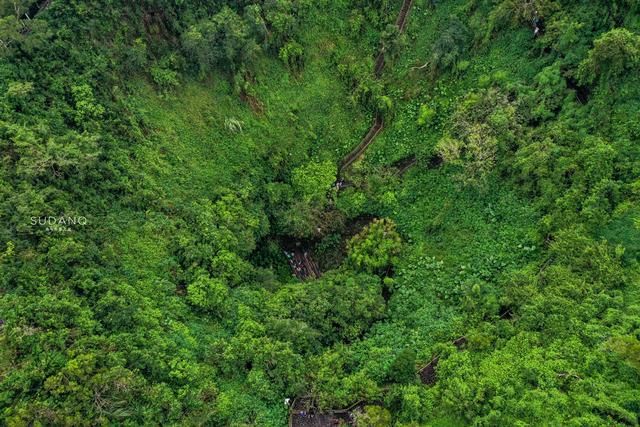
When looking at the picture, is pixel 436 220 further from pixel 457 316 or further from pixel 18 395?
pixel 18 395

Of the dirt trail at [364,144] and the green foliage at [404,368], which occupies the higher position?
the dirt trail at [364,144]

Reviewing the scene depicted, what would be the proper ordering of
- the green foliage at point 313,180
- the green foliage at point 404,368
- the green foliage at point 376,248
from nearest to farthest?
1. the green foliage at point 404,368
2. the green foliage at point 376,248
3. the green foliage at point 313,180

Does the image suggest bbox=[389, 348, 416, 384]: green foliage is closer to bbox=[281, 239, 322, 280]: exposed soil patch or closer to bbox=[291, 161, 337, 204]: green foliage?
bbox=[281, 239, 322, 280]: exposed soil patch

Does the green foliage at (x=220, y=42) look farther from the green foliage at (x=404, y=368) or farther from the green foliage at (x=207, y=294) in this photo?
the green foliage at (x=404, y=368)

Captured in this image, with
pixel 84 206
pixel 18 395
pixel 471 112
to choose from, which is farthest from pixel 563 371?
pixel 84 206

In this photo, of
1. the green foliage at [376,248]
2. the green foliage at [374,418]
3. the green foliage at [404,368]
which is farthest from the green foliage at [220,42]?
the green foliage at [374,418]

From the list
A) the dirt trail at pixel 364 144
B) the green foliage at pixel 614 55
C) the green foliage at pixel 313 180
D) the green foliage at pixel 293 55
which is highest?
the green foliage at pixel 614 55

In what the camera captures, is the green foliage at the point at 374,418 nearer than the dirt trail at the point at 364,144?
Yes

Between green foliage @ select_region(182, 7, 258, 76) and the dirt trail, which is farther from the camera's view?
the dirt trail

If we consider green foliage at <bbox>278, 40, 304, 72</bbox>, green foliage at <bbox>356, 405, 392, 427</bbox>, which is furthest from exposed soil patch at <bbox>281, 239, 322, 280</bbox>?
green foliage at <bbox>278, 40, 304, 72</bbox>
